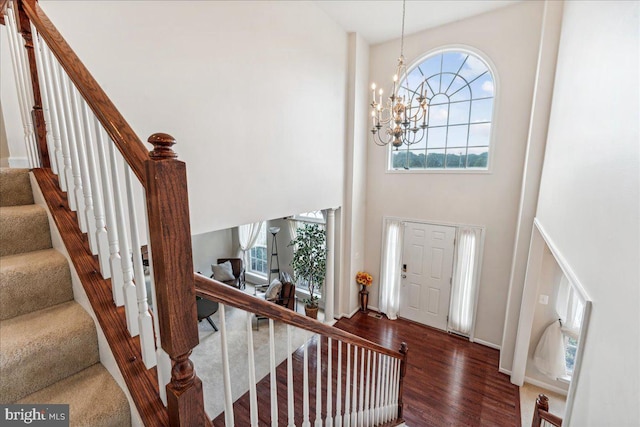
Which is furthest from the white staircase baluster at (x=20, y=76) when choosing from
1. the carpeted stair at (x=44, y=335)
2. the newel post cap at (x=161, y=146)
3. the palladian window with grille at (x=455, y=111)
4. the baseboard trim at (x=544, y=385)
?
the baseboard trim at (x=544, y=385)

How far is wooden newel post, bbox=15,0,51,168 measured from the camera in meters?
1.41

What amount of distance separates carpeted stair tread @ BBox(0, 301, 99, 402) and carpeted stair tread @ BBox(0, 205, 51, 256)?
397 mm

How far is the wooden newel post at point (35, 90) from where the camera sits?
1414 millimetres

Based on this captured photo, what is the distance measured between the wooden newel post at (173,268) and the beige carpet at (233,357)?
2865mm

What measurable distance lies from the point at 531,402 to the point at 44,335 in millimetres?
5162

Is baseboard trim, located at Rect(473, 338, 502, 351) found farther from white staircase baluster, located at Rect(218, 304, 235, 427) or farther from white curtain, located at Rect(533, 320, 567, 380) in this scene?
white staircase baluster, located at Rect(218, 304, 235, 427)

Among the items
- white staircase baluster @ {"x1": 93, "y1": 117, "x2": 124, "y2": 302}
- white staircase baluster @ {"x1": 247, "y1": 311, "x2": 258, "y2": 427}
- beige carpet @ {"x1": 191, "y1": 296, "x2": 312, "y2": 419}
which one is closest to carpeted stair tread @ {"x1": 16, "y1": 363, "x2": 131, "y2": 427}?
white staircase baluster @ {"x1": 93, "y1": 117, "x2": 124, "y2": 302}

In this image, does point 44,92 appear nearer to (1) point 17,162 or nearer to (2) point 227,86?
(1) point 17,162

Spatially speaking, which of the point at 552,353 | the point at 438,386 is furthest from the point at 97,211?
the point at 552,353

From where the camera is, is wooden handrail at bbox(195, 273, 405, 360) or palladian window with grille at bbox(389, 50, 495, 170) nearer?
wooden handrail at bbox(195, 273, 405, 360)

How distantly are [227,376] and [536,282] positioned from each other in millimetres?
4297

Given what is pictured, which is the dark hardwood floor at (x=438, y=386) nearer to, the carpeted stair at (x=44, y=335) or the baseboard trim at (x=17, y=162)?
the carpeted stair at (x=44, y=335)

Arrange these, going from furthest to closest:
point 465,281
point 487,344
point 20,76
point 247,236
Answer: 1. point 247,236
2. point 465,281
3. point 487,344
4. point 20,76

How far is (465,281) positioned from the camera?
15.9 feet
